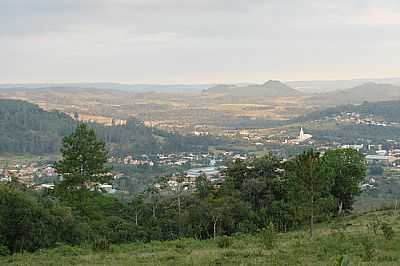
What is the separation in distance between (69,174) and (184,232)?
7.93 m

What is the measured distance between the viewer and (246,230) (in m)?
26.2

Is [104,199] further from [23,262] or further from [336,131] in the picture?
[336,131]

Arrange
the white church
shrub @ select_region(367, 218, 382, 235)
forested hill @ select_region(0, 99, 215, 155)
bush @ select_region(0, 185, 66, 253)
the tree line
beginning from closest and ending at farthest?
shrub @ select_region(367, 218, 382, 235), the tree line, bush @ select_region(0, 185, 66, 253), forested hill @ select_region(0, 99, 215, 155), the white church

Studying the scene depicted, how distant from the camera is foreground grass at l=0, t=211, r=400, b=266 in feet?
43.7

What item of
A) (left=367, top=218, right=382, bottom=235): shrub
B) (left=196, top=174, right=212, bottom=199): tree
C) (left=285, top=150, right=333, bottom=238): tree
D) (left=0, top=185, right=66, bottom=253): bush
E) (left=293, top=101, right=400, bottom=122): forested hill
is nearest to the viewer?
(left=367, top=218, right=382, bottom=235): shrub

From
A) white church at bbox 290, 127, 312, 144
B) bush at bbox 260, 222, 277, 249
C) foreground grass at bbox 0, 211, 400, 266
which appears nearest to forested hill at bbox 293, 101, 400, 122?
white church at bbox 290, 127, 312, 144

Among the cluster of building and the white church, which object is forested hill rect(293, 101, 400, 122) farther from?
the white church

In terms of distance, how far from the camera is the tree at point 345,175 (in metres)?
31.2

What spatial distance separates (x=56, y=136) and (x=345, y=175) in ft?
292

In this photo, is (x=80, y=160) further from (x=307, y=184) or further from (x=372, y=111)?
(x=372, y=111)

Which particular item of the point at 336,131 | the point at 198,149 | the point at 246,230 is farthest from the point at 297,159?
the point at 336,131

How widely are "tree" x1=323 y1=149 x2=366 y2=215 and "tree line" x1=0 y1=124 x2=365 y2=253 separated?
5 cm

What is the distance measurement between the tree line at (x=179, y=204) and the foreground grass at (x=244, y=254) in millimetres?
1791

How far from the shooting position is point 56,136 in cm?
11262
